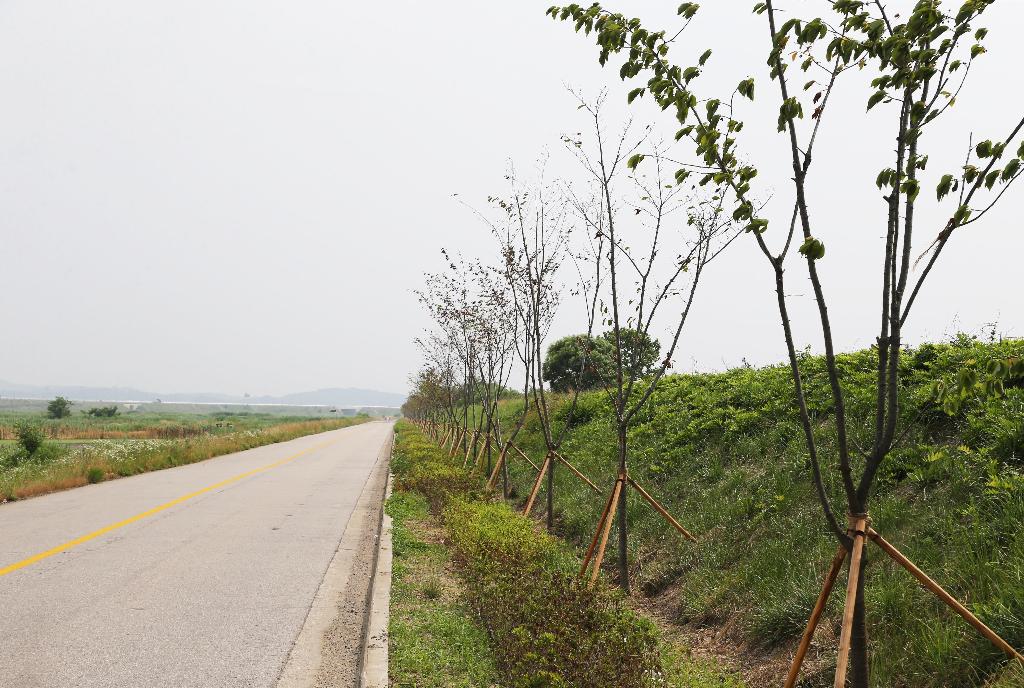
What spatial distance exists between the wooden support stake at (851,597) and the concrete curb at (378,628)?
9.21ft

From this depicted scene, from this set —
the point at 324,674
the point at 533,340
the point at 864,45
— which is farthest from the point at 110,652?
the point at 533,340

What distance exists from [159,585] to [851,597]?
6654 mm

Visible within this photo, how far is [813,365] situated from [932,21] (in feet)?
25.9

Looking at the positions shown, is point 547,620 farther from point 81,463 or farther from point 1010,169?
point 81,463

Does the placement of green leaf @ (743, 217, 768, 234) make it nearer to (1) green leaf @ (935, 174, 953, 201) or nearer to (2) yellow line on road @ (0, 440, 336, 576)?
(1) green leaf @ (935, 174, 953, 201)

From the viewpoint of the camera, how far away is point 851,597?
10.6ft

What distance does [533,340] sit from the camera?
38.8 feet

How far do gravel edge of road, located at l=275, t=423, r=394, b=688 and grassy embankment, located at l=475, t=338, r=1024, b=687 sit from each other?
285cm

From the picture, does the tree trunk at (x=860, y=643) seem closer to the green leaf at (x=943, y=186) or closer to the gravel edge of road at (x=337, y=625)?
the green leaf at (x=943, y=186)

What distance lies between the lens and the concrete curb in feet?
15.2

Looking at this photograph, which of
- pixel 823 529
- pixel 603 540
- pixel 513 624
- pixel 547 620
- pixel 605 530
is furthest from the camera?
pixel 605 530

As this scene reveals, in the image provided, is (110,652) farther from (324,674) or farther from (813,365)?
(813,365)

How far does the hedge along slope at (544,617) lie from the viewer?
4.10 meters

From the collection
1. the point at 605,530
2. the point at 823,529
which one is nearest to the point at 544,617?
the point at 605,530
